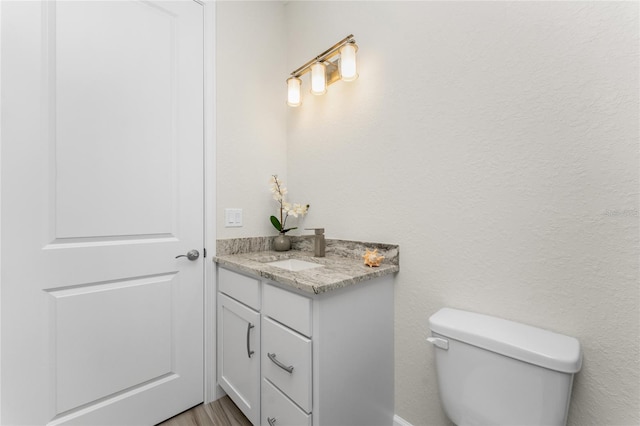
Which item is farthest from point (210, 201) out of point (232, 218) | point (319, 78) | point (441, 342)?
point (441, 342)

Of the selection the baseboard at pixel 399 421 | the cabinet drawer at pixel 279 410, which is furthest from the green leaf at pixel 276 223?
the baseboard at pixel 399 421

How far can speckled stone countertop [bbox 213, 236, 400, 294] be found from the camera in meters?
1.00

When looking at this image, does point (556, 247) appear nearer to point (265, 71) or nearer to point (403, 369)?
point (403, 369)

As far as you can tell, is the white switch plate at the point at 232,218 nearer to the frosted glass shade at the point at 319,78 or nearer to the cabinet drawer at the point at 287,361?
the cabinet drawer at the point at 287,361

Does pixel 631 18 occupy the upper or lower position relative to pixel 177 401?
upper

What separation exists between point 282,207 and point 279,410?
1.06 m

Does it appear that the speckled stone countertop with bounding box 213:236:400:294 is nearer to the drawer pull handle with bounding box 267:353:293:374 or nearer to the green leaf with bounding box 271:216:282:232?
the green leaf with bounding box 271:216:282:232

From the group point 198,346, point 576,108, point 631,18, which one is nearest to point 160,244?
point 198,346

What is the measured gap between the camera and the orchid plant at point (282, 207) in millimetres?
1692

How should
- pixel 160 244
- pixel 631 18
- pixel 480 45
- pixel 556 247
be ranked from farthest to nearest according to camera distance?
pixel 160 244 < pixel 480 45 < pixel 556 247 < pixel 631 18

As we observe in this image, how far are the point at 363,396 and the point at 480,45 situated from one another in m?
1.47

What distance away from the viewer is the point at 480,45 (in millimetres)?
998

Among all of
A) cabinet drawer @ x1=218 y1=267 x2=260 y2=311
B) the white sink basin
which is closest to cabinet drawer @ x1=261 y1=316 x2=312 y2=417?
cabinet drawer @ x1=218 y1=267 x2=260 y2=311

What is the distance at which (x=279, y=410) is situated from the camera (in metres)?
1.11
